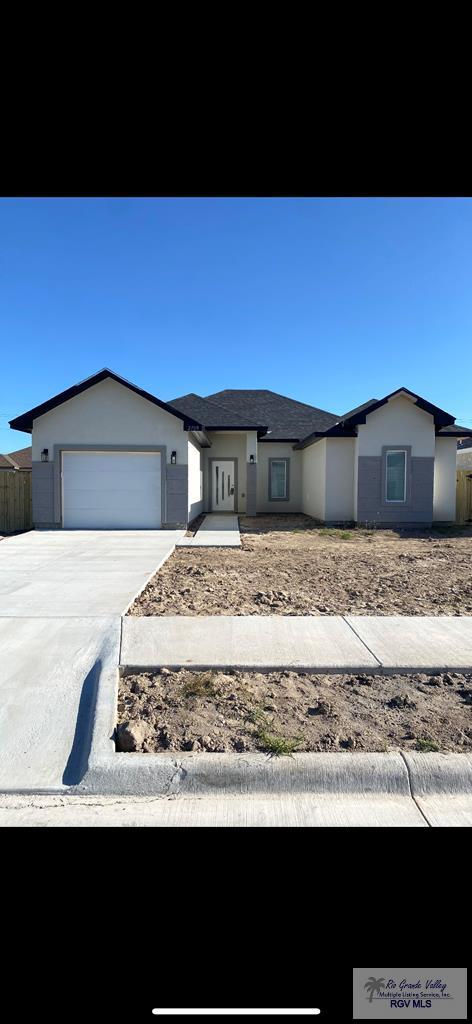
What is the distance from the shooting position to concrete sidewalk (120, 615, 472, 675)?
377 cm

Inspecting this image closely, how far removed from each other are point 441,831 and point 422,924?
0.43 meters

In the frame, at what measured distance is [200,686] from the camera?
11.1 feet

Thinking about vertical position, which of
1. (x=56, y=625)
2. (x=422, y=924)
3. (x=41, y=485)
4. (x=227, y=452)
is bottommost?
(x=422, y=924)

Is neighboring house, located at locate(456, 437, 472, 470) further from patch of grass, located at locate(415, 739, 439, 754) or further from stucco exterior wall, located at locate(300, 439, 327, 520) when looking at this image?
patch of grass, located at locate(415, 739, 439, 754)

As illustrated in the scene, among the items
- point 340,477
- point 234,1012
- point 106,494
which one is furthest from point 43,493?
point 234,1012

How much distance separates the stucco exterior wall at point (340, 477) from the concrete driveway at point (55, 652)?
8.04 meters

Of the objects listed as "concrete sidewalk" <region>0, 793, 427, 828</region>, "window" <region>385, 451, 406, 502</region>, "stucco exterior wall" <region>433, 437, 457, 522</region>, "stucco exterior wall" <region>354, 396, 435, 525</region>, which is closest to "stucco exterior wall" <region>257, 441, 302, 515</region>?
"stucco exterior wall" <region>354, 396, 435, 525</region>

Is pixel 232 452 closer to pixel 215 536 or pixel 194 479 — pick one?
pixel 194 479

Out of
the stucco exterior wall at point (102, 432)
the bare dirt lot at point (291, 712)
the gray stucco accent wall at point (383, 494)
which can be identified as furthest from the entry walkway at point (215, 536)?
the bare dirt lot at point (291, 712)

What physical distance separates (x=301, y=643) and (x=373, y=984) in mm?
2546

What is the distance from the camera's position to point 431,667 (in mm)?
3717
